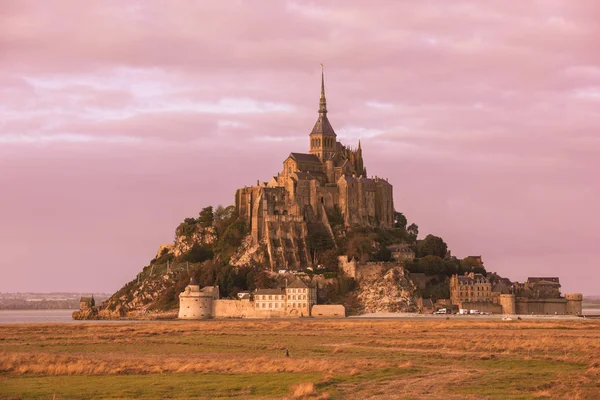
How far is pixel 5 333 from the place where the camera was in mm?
88125

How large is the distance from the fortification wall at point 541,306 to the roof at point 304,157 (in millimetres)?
44440

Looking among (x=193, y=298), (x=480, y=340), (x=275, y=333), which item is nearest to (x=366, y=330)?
(x=275, y=333)

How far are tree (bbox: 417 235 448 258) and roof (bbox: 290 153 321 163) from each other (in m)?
24.4

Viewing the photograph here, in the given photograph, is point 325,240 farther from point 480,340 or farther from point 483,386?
point 483,386

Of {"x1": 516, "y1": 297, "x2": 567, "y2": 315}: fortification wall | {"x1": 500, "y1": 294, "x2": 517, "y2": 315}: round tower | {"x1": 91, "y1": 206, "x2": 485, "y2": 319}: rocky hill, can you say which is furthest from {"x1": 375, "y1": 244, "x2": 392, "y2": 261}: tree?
{"x1": 516, "y1": 297, "x2": 567, "y2": 315}: fortification wall

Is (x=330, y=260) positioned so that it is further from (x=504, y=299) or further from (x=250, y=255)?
(x=504, y=299)

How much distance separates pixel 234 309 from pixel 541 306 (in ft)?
142

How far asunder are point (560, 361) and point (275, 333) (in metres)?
34.7

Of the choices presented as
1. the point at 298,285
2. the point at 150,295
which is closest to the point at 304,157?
the point at 150,295

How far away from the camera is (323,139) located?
552ft

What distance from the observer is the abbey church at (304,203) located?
148m

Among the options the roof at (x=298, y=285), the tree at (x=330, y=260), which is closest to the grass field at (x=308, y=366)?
the roof at (x=298, y=285)

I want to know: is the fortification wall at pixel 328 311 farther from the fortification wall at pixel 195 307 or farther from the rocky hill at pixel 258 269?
the fortification wall at pixel 195 307

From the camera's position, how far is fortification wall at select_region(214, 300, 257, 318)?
13262cm
